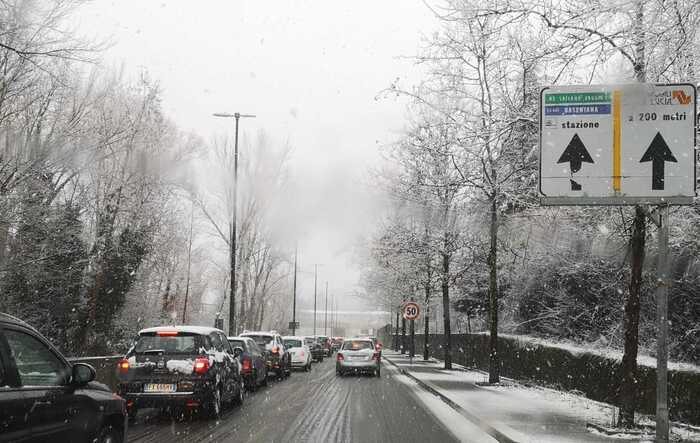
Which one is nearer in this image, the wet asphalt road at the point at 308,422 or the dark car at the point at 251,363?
the wet asphalt road at the point at 308,422

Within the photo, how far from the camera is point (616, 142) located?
28.7 ft

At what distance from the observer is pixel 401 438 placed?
10.3 meters

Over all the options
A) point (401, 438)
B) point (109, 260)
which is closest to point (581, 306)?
point (401, 438)

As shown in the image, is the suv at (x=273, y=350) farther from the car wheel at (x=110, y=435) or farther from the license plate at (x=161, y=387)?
the car wheel at (x=110, y=435)

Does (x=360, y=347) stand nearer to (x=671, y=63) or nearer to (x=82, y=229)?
(x=82, y=229)

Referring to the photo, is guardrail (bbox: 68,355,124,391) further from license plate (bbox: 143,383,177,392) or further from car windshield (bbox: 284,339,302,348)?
car windshield (bbox: 284,339,302,348)

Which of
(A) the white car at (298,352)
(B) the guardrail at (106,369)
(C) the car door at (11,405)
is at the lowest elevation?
(A) the white car at (298,352)

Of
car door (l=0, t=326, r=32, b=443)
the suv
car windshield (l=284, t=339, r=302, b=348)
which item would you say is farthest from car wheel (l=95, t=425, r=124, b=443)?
car windshield (l=284, t=339, r=302, b=348)

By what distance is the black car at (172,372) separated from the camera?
38.8ft

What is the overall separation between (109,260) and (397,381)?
13887 mm

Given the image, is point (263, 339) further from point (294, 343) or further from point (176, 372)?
point (176, 372)

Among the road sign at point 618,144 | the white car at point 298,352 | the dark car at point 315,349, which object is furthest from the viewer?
the dark car at point 315,349

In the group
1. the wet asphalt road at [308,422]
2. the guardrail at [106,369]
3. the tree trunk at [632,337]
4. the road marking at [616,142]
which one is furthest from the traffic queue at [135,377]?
the tree trunk at [632,337]

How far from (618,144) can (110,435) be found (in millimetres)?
6684
